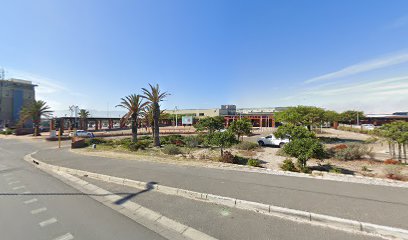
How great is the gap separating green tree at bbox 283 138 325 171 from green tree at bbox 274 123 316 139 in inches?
94.4

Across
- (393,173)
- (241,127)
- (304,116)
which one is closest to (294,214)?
(393,173)

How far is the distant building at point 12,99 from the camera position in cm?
6525

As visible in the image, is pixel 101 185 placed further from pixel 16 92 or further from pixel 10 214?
pixel 16 92

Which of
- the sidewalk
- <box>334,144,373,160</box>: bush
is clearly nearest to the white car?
<box>334,144,373,160</box>: bush

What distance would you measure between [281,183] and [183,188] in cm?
352

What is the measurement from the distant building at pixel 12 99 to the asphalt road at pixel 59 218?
7951 cm

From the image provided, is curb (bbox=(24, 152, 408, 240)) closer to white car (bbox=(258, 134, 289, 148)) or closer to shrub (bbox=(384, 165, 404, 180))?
shrub (bbox=(384, 165, 404, 180))

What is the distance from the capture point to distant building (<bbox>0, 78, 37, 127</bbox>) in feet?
214

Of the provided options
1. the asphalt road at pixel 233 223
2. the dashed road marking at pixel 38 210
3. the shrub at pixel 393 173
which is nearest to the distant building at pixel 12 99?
the dashed road marking at pixel 38 210

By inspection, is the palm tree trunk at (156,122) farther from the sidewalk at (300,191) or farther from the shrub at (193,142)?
the sidewalk at (300,191)

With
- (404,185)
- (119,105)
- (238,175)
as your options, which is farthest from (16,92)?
(404,185)

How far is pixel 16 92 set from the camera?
6806 cm

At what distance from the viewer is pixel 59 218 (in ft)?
16.3

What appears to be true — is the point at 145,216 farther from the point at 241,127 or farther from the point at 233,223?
the point at 241,127
